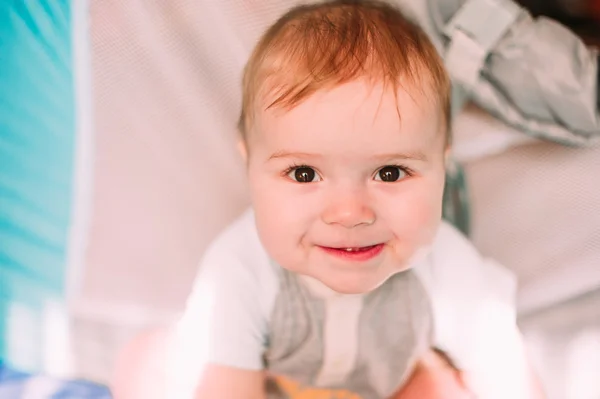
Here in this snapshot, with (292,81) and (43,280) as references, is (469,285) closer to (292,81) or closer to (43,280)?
(292,81)

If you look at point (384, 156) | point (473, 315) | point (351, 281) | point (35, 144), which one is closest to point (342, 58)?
point (384, 156)

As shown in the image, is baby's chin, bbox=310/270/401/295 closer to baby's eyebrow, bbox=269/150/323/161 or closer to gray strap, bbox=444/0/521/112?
baby's eyebrow, bbox=269/150/323/161

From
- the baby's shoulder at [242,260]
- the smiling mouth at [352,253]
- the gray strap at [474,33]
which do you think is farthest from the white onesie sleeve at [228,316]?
the gray strap at [474,33]

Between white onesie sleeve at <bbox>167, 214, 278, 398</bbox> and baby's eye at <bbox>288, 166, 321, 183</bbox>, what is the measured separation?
0.40 ft

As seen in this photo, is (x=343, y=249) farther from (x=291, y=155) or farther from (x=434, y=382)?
(x=434, y=382)

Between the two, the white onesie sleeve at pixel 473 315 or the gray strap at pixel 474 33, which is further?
the gray strap at pixel 474 33

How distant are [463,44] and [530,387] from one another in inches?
15.8

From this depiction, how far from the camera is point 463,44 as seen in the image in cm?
86

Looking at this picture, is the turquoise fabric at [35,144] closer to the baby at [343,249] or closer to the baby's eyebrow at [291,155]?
the baby at [343,249]

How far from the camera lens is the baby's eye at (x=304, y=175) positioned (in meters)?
0.62

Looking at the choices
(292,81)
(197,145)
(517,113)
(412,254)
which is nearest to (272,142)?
(292,81)

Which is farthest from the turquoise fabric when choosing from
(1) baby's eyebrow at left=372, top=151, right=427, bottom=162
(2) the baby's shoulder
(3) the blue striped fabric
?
(1) baby's eyebrow at left=372, top=151, right=427, bottom=162

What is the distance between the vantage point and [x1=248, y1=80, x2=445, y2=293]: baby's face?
583 mm

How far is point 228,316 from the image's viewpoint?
70 centimetres
